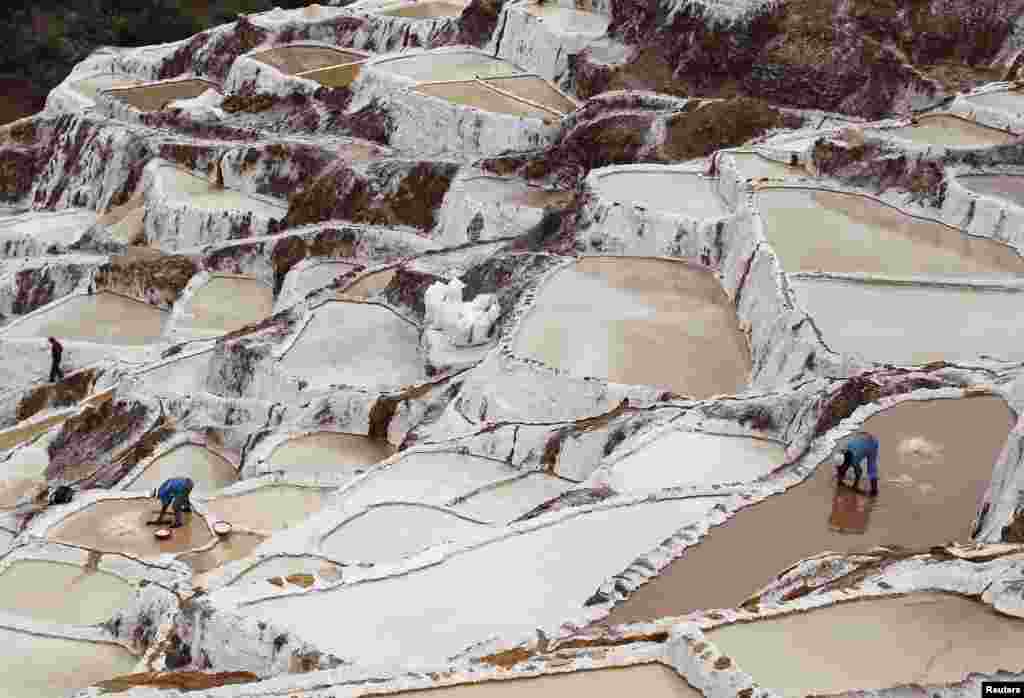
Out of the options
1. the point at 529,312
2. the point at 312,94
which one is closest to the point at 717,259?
the point at 529,312

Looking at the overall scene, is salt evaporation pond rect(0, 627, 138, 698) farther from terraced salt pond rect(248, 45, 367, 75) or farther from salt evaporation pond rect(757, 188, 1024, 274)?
terraced salt pond rect(248, 45, 367, 75)

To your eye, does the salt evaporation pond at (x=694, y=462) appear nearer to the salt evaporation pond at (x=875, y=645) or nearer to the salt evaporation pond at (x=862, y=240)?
the salt evaporation pond at (x=862, y=240)

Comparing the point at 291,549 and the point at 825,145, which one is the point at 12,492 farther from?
the point at 825,145

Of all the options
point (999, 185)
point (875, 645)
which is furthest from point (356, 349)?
point (875, 645)

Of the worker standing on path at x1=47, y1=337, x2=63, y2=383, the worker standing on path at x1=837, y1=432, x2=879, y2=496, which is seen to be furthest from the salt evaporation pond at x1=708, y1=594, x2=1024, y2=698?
the worker standing on path at x1=47, y1=337, x2=63, y2=383

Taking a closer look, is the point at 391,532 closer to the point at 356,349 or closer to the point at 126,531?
the point at 126,531

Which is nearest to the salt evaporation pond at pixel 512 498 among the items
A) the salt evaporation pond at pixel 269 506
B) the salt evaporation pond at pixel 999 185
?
the salt evaporation pond at pixel 269 506
